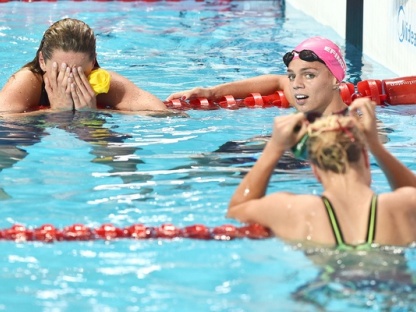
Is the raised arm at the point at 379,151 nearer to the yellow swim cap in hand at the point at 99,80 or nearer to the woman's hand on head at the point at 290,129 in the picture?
the woman's hand on head at the point at 290,129

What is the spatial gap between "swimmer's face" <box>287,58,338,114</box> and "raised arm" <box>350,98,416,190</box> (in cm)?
157

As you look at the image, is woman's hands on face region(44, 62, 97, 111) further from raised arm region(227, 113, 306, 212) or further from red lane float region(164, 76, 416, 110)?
raised arm region(227, 113, 306, 212)

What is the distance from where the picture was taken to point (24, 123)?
6266 millimetres

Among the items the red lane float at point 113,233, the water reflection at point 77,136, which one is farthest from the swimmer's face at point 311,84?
the red lane float at point 113,233

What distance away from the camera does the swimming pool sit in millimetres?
3533

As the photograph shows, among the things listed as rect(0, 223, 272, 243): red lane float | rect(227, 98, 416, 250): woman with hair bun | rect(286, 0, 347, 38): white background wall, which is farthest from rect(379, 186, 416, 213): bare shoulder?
rect(286, 0, 347, 38): white background wall

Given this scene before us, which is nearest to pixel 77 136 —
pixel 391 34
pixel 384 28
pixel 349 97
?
pixel 349 97

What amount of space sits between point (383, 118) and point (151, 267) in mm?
3295

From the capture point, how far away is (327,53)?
5684 mm

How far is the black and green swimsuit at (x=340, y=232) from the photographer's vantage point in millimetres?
3664

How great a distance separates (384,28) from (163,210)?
519 centimetres

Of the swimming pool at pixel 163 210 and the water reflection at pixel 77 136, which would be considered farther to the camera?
the water reflection at pixel 77 136

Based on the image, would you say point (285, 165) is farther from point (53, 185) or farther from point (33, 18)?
point (33, 18)

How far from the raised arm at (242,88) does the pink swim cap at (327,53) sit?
1288mm
